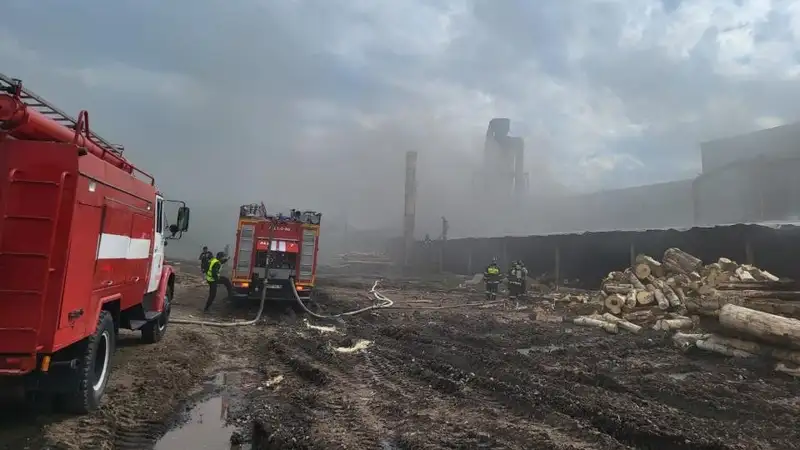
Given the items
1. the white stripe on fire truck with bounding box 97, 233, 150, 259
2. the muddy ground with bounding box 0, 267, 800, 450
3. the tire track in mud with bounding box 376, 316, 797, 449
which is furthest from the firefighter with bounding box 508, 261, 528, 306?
the white stripe on fire truck with bounding box 97, 233, 150, 259

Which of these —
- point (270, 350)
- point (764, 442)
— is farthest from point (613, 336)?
point (270, 350)

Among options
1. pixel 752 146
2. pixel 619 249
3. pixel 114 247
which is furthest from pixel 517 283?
pixel 752 146

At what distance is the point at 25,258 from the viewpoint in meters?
3.92

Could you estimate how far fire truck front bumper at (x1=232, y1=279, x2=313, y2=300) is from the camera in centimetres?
1341

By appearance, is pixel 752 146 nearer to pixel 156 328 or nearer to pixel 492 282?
pixel 492 282

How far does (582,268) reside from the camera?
21.4 m

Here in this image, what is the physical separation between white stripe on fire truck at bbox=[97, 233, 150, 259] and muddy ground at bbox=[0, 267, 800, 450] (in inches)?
60.7

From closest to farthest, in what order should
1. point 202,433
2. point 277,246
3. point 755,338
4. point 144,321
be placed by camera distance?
1. point 202,433
2. point 144,321
3. point 755,338
4. point 277,246

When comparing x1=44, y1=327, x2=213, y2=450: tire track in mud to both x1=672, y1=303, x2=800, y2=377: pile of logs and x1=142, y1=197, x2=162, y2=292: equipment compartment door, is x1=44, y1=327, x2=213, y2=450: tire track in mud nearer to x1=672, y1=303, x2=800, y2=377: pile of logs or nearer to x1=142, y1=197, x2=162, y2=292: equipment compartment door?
x1=142, y1=197, x2=162, y2=292: equipment compartment door

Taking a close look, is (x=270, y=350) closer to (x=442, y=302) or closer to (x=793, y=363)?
(x=793, y=363)

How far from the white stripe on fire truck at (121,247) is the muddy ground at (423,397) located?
1.54 m

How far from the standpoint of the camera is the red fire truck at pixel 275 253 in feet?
44.1

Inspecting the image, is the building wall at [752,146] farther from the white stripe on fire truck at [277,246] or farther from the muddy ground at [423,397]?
the white stripe on fire truck at [277,246]

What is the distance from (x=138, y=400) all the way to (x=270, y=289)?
8.21 meters
